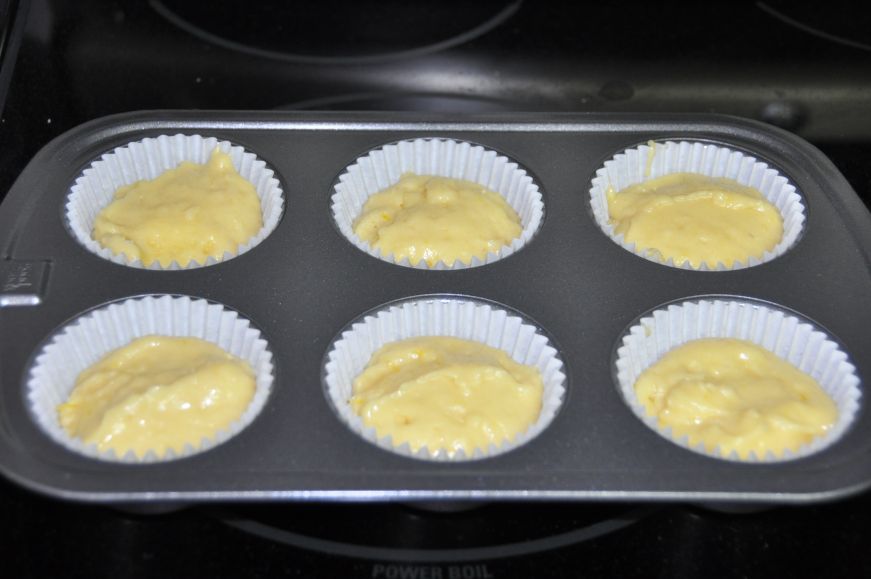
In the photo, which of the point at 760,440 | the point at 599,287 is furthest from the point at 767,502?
the point at 599,287

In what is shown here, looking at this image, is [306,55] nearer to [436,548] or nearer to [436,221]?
→ [436,221]

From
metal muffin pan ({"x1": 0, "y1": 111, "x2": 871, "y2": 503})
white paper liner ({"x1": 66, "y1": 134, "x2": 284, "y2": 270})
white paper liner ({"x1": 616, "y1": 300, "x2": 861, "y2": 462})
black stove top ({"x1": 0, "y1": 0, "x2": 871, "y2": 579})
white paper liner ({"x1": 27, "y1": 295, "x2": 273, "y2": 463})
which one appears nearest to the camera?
metal muffin pan ({"x1": 0, "y1": 111, "x2": 871, "y2": 503})

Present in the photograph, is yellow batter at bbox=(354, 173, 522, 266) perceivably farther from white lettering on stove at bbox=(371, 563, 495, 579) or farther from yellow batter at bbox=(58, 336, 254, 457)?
white lettering on stove at bbox=(371, 563, 495, 579)

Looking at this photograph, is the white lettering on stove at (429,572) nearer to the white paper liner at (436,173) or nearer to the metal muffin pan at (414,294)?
the metal muffin pan at (414,294)

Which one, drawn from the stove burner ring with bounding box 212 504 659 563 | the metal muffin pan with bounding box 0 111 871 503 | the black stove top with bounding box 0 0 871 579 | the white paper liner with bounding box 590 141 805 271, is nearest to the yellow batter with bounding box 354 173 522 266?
the metal muffin pan with bounding box 0 111 871 503

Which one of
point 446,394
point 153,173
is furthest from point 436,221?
point 153,173

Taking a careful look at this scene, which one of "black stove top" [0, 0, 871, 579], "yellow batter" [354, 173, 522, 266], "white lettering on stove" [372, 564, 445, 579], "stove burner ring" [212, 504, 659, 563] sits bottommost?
"white lettering on stove" [372, 564, 445, 579]

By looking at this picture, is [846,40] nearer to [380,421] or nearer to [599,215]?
[599,215]
